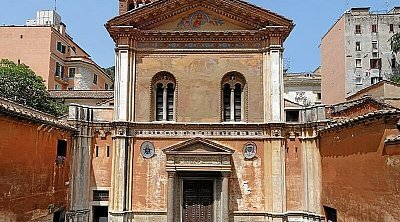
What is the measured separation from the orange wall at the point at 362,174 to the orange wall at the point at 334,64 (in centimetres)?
2621

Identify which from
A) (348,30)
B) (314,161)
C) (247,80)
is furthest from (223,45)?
(348,30)

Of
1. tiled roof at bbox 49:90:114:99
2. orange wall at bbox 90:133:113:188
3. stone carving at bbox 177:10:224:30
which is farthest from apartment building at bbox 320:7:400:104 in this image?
orange wall at bbox 90:133:113:188

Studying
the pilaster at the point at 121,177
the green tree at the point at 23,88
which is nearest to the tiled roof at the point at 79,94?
the green tree at the point at 23,88

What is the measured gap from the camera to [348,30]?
43.6 meters

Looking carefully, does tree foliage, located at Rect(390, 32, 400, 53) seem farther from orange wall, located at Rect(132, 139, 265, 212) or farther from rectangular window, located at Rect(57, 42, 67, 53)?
rectangular window, located at Rect(57, 42, 67, 53)

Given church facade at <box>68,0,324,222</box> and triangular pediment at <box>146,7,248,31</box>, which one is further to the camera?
triangular pediment at <box>146,7,248,31</box>

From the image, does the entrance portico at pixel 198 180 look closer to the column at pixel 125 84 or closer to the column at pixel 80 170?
the column at pixel 125 84

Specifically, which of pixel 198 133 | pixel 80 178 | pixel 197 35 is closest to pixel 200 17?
pixel 197 35

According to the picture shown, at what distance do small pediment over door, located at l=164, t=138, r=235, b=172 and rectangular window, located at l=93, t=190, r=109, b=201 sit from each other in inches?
129

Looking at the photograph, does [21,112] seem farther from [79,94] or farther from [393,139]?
[79,94]

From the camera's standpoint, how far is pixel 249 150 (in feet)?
64.0

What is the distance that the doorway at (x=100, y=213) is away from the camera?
65.0 ft

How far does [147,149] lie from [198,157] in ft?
7.91

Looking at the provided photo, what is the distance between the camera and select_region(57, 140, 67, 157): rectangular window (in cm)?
1805
